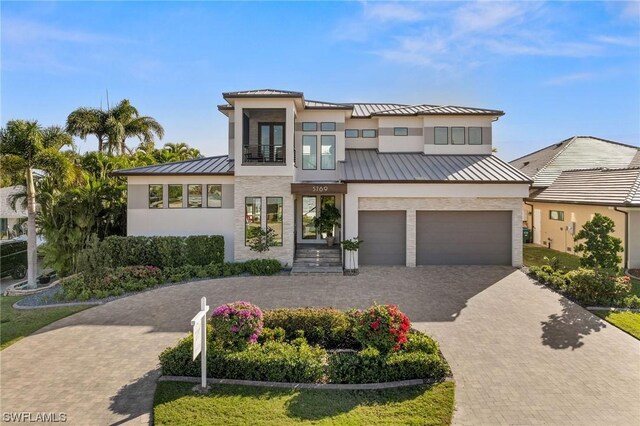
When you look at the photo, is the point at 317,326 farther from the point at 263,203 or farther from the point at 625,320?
the point at 625,320

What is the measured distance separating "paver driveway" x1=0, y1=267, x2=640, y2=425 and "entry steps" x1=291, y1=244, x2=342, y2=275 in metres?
1.71

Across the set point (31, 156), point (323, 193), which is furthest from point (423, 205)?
point (31, 156)

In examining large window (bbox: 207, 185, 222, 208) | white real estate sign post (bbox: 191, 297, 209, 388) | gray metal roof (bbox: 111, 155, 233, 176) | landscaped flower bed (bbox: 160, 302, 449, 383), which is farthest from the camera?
large window (bbox: 207, 185, 222, 208)

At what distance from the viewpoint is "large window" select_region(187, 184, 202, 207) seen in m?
18.1

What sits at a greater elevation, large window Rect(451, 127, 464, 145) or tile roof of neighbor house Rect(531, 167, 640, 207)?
large window Rect(451, 127, 464, 145)

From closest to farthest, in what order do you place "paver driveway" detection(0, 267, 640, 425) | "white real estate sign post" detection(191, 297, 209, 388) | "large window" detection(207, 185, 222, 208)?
1. "paver driveway" detection(0, 267, 640, 425)
2. "white real estate sign post" detection(191, 297, 209, 388)
3. "large window" detection(207, 185, 222, 208)

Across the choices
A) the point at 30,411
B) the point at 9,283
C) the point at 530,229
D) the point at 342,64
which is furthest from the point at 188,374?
the point at 530,229

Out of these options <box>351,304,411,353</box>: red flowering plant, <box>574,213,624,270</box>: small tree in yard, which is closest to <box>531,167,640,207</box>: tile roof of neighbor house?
<box>574,213,624,270</box>: small tree in yard

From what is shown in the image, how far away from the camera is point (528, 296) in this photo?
13328 mm

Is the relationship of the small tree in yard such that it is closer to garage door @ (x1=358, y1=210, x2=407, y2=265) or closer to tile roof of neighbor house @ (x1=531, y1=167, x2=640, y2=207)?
tile roof of neighbor house @ (x1=531, y1=167, x2=640, y2=207)

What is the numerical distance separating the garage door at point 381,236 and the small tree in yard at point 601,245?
7587mm

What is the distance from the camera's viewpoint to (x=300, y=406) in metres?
6.47

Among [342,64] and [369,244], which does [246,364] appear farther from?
[342,64]

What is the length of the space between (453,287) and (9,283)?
73.6ft
